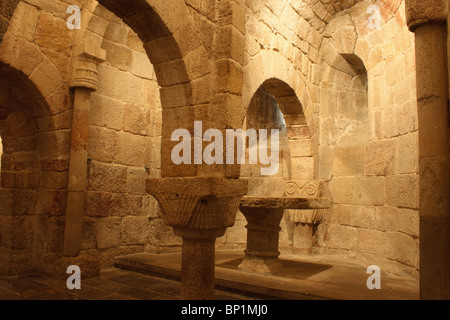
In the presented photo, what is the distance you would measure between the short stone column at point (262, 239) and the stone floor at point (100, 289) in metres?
0.58

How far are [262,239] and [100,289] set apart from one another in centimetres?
181

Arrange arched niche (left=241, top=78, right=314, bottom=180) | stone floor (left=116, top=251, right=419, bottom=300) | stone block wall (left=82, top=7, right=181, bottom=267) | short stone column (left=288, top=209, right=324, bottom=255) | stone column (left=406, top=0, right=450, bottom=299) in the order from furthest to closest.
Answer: short stone column (left=288, top=209, right=324, bottom=255)
arched niche (left=241, top=78, right=314, bottom=180)
stone block wall (left=82, top=7, right=181, bottom=267)
stone floor (left=116, top=251, right=419, bottom=300)
stone column (left=406, top=0, right=450, bottom=299)

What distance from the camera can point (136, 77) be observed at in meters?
5.13

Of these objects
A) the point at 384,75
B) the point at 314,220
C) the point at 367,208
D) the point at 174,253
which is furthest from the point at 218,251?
the point at 384,75

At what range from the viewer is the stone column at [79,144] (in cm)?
396

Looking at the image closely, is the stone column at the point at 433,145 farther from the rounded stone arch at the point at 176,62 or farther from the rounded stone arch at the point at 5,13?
the rounded stone arch at the point at 5,13

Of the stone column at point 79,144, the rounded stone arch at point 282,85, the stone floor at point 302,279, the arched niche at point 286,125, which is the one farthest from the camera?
the arched niche at point 286,125

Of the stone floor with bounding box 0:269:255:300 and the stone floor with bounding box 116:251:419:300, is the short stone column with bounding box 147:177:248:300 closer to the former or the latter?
the stone floor with bounding box 0:269:255:300

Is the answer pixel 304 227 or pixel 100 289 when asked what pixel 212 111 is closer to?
pixel 100 289

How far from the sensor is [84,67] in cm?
402

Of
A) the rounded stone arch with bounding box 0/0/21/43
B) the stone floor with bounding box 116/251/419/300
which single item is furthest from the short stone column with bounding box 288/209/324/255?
the rounded stone arch with bounding box 0/0/21/43

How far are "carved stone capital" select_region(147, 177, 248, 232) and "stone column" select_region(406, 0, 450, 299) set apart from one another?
1.36 meters

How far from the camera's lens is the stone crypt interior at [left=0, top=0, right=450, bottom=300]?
2.63 m

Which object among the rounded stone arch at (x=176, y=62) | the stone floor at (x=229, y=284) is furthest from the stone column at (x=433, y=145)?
the rounded stone arch at (x=176, y=62)
